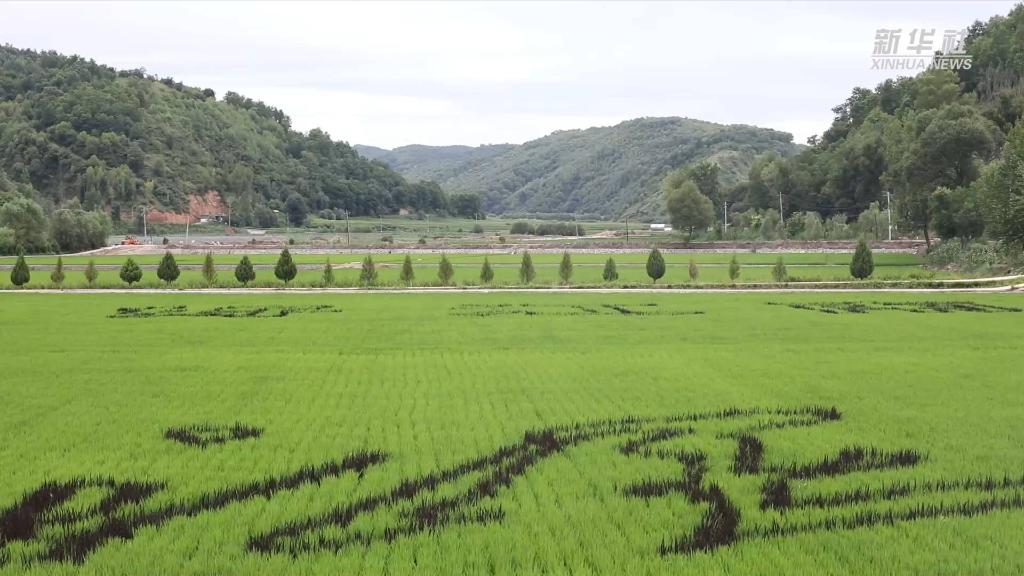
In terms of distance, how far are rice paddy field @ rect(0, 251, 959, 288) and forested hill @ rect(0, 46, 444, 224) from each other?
4936 cm

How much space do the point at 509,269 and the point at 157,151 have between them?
283ft

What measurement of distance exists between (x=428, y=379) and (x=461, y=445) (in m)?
4.54

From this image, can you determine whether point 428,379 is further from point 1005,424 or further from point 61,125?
point 61,125

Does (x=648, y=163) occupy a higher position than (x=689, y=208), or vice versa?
(x=648, y=163)

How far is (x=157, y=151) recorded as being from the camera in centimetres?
11656

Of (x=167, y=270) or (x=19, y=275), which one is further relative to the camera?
(x=167, y=270)

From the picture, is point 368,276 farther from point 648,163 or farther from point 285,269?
point 648,163

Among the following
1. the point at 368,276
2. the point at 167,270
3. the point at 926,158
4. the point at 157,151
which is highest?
the point at 157,151

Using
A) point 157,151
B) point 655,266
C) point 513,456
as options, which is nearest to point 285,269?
point 655,266

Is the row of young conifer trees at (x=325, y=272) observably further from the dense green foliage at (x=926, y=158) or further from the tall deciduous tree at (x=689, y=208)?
the tall deciduous tree at (x=689, y=208)

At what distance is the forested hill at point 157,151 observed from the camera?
10412 centimetres

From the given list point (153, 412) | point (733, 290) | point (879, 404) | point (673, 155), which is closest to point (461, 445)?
point (153, 412)

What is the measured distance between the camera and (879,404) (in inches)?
424

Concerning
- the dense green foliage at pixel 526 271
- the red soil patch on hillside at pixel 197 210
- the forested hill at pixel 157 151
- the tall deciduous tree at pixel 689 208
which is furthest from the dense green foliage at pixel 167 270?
the red soil patch on hillside at pixel 197 210
